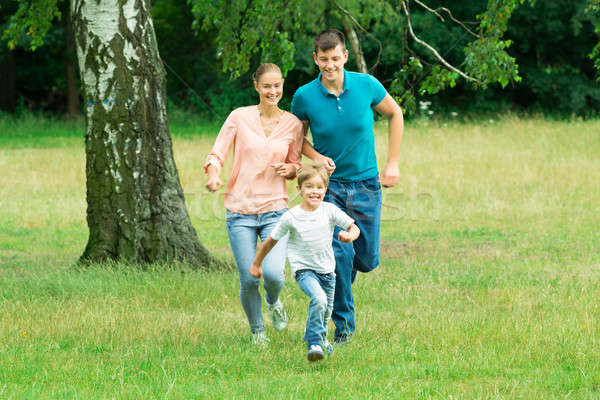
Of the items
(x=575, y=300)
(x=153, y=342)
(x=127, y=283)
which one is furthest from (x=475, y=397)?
(x=127, y=283)

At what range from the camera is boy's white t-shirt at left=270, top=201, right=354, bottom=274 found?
4.79 m

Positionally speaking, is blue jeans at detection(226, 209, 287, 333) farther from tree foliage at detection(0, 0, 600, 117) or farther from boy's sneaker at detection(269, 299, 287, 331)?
tree foliage at detection(0, 0, 600, 117)

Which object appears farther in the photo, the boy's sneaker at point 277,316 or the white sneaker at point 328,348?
the boy's sneaker at point 277,316

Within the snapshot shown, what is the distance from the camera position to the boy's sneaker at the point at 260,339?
5319mm

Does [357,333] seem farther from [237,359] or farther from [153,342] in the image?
[153,342]

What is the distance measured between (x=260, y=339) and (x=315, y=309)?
0.68 metres

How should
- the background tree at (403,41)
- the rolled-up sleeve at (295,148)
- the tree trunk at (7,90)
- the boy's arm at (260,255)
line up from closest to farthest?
the boy's arm at (260,255) < the rolled-up sleeve at (295,148) < the background tree at (403,41) < the tree trunk at (7,90)

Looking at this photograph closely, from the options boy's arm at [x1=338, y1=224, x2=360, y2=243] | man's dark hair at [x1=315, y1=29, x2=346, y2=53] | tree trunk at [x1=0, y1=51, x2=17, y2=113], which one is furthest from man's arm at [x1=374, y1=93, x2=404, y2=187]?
tree trunk at [x1=0, y1=51, x2=17, y2=113]

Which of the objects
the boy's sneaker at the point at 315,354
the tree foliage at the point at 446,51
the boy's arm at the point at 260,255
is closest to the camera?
the boy's sneaker at the point at 315,354

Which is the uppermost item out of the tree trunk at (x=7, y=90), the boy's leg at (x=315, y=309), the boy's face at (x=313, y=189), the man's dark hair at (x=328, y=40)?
the man's dark hair at (x=328, y=40)

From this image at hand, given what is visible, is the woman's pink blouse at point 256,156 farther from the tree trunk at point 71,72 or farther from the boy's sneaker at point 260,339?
the tree trunk at point 71,72

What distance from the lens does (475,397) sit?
4.20 metres

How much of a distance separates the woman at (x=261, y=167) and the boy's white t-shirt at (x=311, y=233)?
1.16ft

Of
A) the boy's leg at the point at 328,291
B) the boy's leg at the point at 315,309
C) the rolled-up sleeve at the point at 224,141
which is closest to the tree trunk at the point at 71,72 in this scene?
the rolled-up sleeve at the point at 224,141
